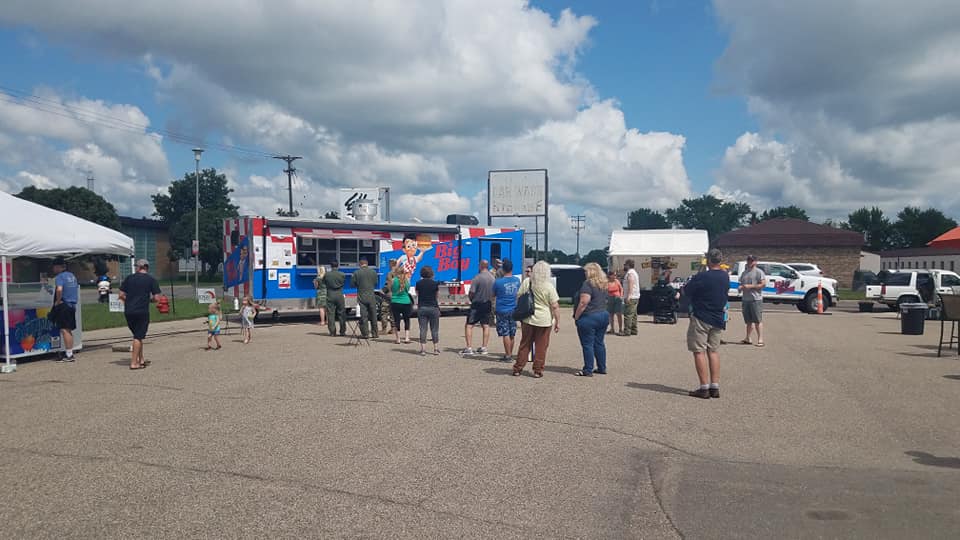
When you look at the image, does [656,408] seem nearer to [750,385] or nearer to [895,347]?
[750,385]

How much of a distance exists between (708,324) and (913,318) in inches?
431

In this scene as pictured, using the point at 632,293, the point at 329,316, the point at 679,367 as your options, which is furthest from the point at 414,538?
the point at 632,293

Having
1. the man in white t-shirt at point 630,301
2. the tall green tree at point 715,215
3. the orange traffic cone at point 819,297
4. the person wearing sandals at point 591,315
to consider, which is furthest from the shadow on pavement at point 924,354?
the tall green tree at point 715,215

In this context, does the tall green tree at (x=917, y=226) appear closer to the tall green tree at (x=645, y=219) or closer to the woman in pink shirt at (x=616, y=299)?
the tall green tree at (x=645, y=219)

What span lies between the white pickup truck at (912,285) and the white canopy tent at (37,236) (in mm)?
25363

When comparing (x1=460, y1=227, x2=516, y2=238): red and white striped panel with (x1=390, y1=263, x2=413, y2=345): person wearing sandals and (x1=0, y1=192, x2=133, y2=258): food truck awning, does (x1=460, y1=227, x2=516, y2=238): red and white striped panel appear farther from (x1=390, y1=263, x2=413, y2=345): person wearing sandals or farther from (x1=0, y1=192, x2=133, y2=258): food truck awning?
(x1=0, y1=192, x2=133, y2=258): food truck awning

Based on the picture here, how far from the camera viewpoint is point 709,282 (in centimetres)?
838

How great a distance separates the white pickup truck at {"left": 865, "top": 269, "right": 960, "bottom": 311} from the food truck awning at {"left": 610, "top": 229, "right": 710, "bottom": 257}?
6.64m

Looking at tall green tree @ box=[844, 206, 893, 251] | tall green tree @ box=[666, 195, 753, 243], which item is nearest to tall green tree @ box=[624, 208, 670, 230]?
tall green tree @ box=[666, 195, 753, 243]

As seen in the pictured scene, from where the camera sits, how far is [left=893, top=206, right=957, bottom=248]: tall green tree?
9044cm

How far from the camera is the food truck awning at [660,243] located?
26.4m

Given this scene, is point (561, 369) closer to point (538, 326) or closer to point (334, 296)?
point (538, 326)

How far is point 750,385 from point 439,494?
5981 mm

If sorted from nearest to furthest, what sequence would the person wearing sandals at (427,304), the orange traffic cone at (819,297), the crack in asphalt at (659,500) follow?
the crack in asphalt at (659,500) → the person wearing sandals at (427,304) → the orange traffic cone at (819,297)
